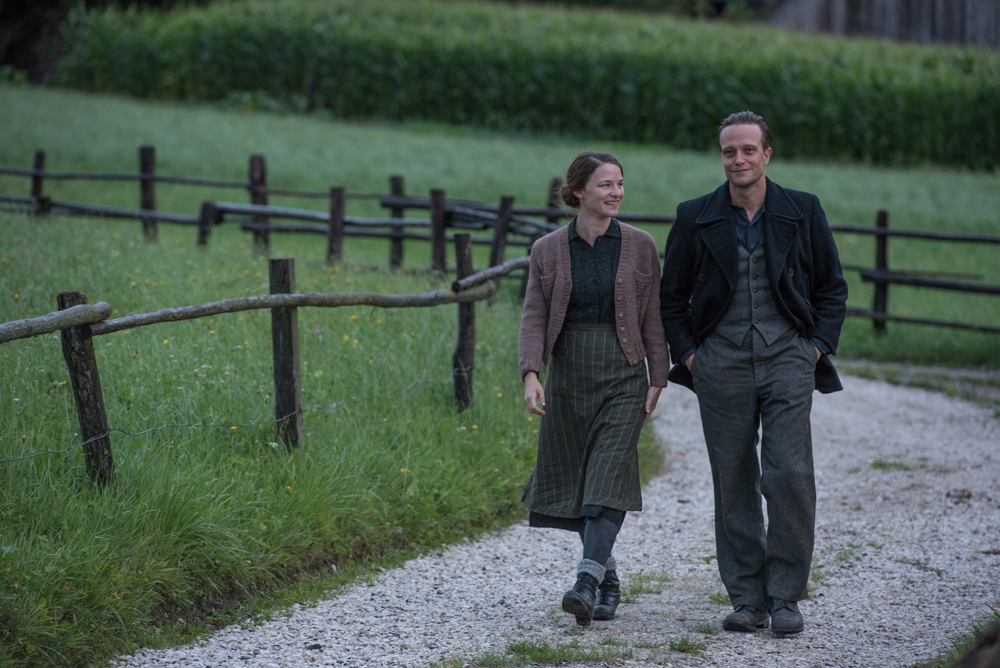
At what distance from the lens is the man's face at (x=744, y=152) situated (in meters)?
3.44

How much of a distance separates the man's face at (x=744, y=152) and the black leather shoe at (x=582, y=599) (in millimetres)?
1538

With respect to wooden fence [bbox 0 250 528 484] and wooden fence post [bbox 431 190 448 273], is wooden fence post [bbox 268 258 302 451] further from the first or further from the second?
wooden fence post [bbox 431 190 448 273]

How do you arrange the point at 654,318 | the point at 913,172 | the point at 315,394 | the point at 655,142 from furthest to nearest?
the point at 655,142, the point at 913,172, the point at 315,394, the point at 654,318

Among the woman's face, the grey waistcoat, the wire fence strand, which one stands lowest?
the wire fence strand

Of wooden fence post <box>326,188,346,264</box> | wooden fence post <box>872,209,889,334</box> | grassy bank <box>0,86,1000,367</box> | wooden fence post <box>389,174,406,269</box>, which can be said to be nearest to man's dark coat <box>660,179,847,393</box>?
wooden fence post <box>326,188,346,264</box>

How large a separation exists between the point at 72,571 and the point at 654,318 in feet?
7.46

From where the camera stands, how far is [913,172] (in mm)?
19922

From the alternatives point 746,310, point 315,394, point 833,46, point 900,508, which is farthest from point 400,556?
point 833,46

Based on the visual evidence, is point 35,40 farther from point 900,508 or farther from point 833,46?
point 900,508

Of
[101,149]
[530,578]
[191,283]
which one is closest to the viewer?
[530,578]

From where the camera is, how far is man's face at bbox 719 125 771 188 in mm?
3436

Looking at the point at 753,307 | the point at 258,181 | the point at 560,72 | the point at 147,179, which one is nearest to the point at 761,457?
the point at 753,307

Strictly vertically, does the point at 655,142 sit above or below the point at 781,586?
above

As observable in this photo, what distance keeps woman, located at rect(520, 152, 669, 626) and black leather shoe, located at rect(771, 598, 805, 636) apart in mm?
627
